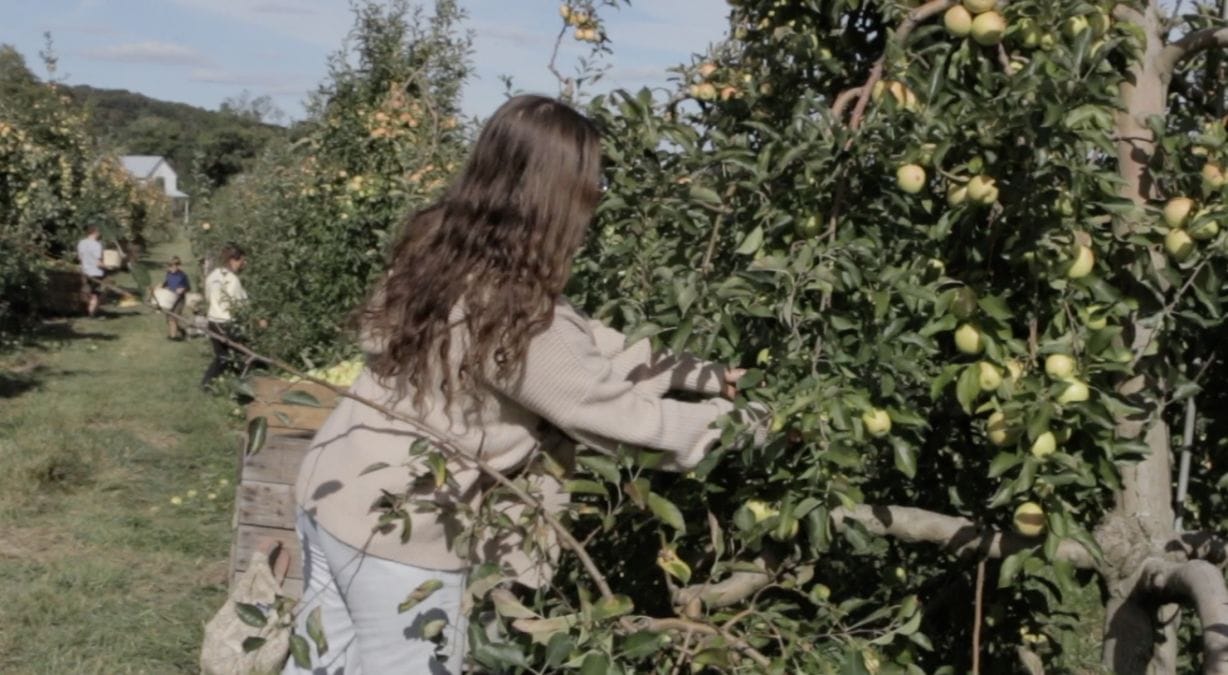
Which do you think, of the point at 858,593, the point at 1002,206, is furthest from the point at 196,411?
the point at 1002,206

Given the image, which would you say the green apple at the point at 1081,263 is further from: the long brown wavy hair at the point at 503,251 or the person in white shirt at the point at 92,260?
the person in white shirt at the point at 92,260

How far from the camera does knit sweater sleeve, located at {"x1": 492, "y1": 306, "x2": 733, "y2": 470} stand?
6.45 feet

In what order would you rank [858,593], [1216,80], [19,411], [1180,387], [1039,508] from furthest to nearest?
[19,411] < [858,593] < [1216,80] < [1180,387] < [1039,508]

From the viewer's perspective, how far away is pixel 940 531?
2.03 metres

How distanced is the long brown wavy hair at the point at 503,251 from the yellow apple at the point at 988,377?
610 millimetres

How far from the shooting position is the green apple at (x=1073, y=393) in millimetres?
1675

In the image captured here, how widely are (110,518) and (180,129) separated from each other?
79312 millimetres

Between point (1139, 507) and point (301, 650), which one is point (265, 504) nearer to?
point (301, 650)

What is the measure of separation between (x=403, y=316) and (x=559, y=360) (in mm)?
255

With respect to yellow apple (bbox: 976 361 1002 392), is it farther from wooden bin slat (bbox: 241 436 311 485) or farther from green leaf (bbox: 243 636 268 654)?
wooden bin slat (bbox: 241 436 311 485)

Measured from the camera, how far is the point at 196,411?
10664 mm

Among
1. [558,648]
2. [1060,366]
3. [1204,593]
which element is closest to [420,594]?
[558,648]

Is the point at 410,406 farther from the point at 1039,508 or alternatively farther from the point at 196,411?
the point at 196,411

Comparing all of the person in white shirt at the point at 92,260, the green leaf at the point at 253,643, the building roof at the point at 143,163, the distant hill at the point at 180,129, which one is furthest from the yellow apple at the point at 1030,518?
the building roof at the point at 143,163
